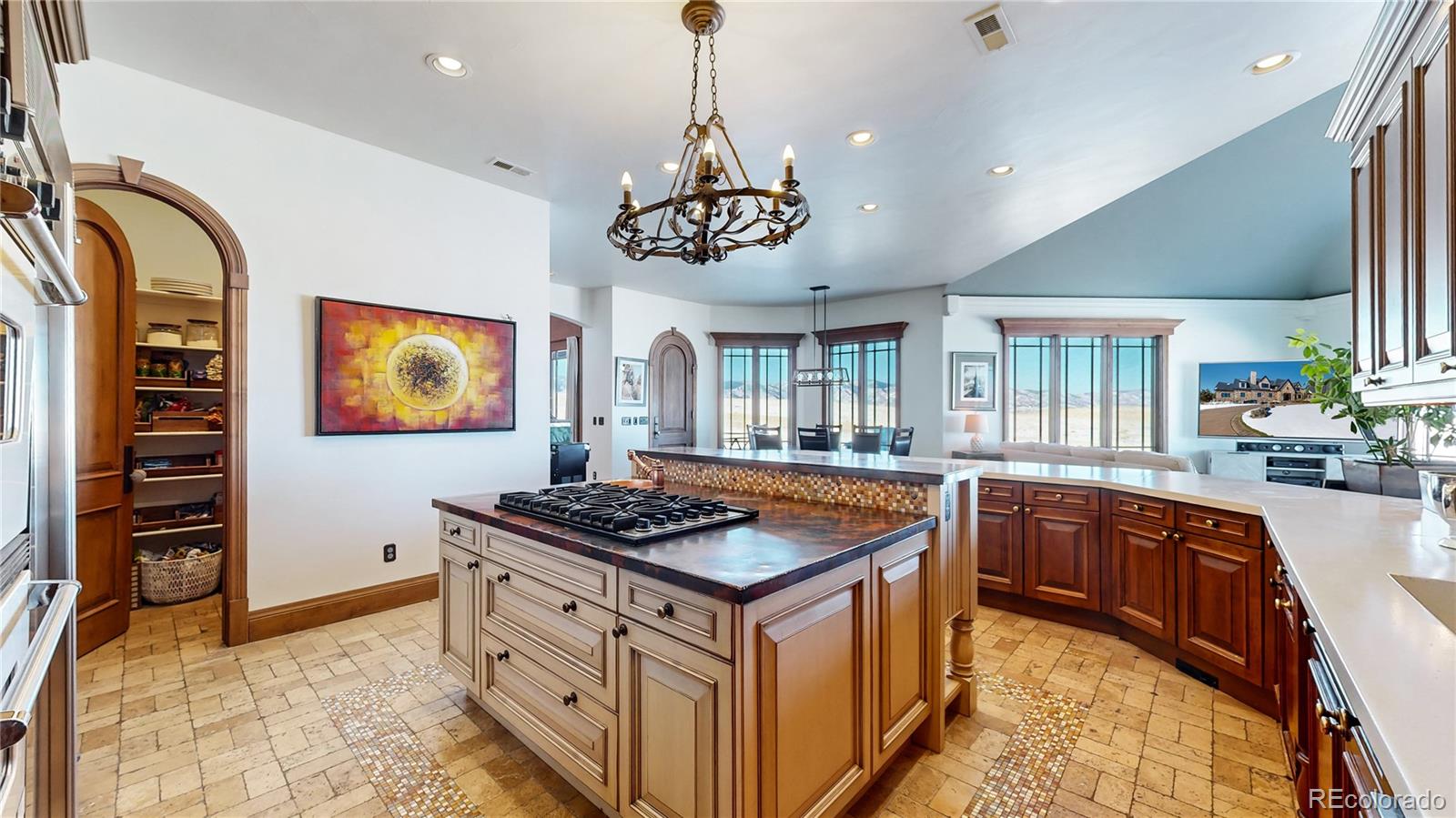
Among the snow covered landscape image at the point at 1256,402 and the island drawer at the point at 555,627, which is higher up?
the snow covered landscape image at the point at 1256,402

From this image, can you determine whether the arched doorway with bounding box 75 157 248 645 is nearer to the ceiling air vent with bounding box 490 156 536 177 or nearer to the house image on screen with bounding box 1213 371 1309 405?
the ceiling air vent with bounding box 490 156 536 177

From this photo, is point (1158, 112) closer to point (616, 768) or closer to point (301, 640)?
point (616, 768)

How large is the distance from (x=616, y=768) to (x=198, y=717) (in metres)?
1.98

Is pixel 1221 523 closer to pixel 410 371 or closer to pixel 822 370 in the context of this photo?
pixel 410 371

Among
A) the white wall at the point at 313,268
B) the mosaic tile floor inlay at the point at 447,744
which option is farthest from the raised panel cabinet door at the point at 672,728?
the white wall at the point at 313,268

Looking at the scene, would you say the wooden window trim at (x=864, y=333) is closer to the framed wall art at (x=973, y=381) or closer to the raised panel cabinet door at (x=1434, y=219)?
the framed wall art at (x=973, y=381)

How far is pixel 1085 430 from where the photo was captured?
7496 millimetres

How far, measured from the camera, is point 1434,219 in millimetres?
1301

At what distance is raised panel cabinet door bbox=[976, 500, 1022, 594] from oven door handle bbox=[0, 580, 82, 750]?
367 centimetres

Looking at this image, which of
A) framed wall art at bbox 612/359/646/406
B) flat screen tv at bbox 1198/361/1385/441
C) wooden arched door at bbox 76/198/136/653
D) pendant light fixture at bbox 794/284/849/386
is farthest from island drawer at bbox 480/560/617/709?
flat screen tv at bbox 1198/361/1385/441

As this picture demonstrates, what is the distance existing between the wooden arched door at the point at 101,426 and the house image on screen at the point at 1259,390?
35.1ft

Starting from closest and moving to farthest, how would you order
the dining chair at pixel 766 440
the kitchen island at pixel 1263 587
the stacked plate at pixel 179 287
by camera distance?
the kitchen island at pixel 1263 587 < the stacked plate at pixel 179 287 < the dining chair at pixel 766 440

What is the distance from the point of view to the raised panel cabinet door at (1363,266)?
1.77 meters

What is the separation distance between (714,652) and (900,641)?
2.78 feet
